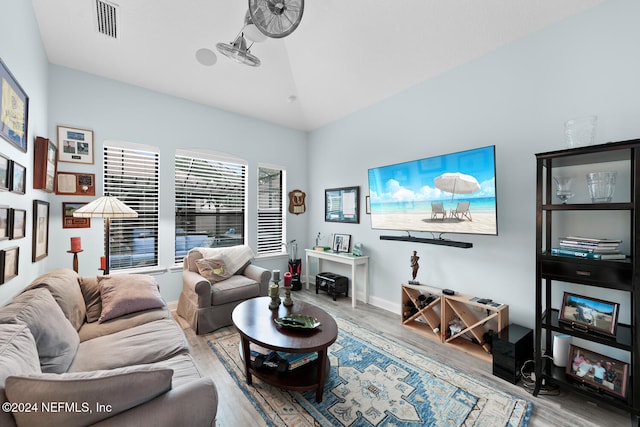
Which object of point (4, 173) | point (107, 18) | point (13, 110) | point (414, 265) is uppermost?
point (107, 18)

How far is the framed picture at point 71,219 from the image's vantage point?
2971 millimetres

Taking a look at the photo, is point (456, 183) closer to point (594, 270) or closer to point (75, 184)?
point (594, 270)

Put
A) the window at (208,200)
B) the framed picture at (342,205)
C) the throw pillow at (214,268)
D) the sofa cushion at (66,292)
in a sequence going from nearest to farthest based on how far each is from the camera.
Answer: the sofa cushion at (66,292), the throw pillow at (214,268), the window at (208,200), the framed picture at (342,205)

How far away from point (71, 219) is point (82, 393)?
297 cm

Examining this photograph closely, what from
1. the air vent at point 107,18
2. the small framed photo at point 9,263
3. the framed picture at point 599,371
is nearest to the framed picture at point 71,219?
the small framed photo at point 9,263

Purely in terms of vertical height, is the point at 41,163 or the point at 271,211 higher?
the point at 41,163

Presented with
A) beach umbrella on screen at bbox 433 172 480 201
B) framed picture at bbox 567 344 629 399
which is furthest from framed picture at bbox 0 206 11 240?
framed picture at bbox 567 344 629 399

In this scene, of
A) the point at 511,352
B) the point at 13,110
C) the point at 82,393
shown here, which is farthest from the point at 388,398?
the point at 13,110

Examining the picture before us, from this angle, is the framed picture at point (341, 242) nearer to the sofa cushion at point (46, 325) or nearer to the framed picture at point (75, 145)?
the sofa cushion at point (46, 325)

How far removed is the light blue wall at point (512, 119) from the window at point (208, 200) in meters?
2.28

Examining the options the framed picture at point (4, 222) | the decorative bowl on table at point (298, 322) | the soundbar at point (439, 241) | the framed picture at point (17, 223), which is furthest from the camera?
the soundbar at point (439, 241)

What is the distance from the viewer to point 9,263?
1.71 metres

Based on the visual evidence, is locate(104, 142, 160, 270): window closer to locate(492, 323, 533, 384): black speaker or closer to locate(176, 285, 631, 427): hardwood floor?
locate(176, 285, 631, 427): hardwood floor

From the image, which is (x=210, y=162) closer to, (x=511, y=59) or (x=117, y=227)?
(x=117, y=227)
